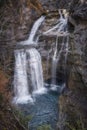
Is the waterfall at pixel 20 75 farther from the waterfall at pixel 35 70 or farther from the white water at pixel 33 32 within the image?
the white water at pixel 33 32

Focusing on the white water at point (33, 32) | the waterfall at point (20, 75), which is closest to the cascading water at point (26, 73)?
the waterfall at point (20, 75)

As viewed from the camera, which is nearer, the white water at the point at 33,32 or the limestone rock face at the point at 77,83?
the limestone rock face at the point at 77,83

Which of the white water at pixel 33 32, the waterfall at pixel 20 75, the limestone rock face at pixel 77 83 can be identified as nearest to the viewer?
the limestone rock face at pixel 77 83

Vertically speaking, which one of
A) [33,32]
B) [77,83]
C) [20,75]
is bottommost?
[20,75]

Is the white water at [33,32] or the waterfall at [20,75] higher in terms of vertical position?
the white water at [33,32]

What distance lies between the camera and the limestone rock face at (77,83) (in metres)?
8.66

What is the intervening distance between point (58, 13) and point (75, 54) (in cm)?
651

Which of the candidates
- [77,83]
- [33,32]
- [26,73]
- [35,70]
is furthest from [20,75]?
[77,83]

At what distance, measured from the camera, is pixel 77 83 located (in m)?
11.0

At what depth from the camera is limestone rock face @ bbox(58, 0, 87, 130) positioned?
8.66 m

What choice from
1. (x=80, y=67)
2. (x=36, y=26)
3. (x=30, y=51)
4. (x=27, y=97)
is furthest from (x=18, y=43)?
(x=80, y=67)

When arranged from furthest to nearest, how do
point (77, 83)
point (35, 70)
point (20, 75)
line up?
point (35, 70) → point (20, 75) → point (77, 83)

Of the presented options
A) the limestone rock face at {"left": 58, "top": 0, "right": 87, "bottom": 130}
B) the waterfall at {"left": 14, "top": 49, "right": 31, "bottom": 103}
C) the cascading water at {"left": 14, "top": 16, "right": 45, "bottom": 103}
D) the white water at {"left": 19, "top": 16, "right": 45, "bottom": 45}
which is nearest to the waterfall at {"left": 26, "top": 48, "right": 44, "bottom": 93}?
the cascading water at {"left": 14, "top": 16, "right": 45, "bottom": 103}

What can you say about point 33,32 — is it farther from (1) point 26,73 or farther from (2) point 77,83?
(2) point 77,83
